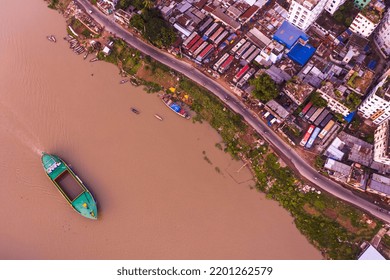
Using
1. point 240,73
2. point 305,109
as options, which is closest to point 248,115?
point 240,73

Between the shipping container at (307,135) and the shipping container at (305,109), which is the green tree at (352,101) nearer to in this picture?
the shipping container at (305,109)

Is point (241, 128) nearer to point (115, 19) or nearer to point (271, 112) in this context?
point (271, 112)

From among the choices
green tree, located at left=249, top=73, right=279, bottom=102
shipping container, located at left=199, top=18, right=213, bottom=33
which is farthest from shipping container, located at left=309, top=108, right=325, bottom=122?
shipping container, located at left=199, top=18, right=213, bottom=33

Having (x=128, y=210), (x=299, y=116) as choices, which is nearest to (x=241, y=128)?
(x=299, y=116)

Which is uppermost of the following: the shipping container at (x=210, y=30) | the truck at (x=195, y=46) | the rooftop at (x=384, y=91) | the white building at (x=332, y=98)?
the rooftop at (x=384, y=91)

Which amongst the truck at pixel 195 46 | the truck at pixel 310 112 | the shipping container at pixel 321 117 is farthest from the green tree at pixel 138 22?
the shipping container at pixel 321 117
